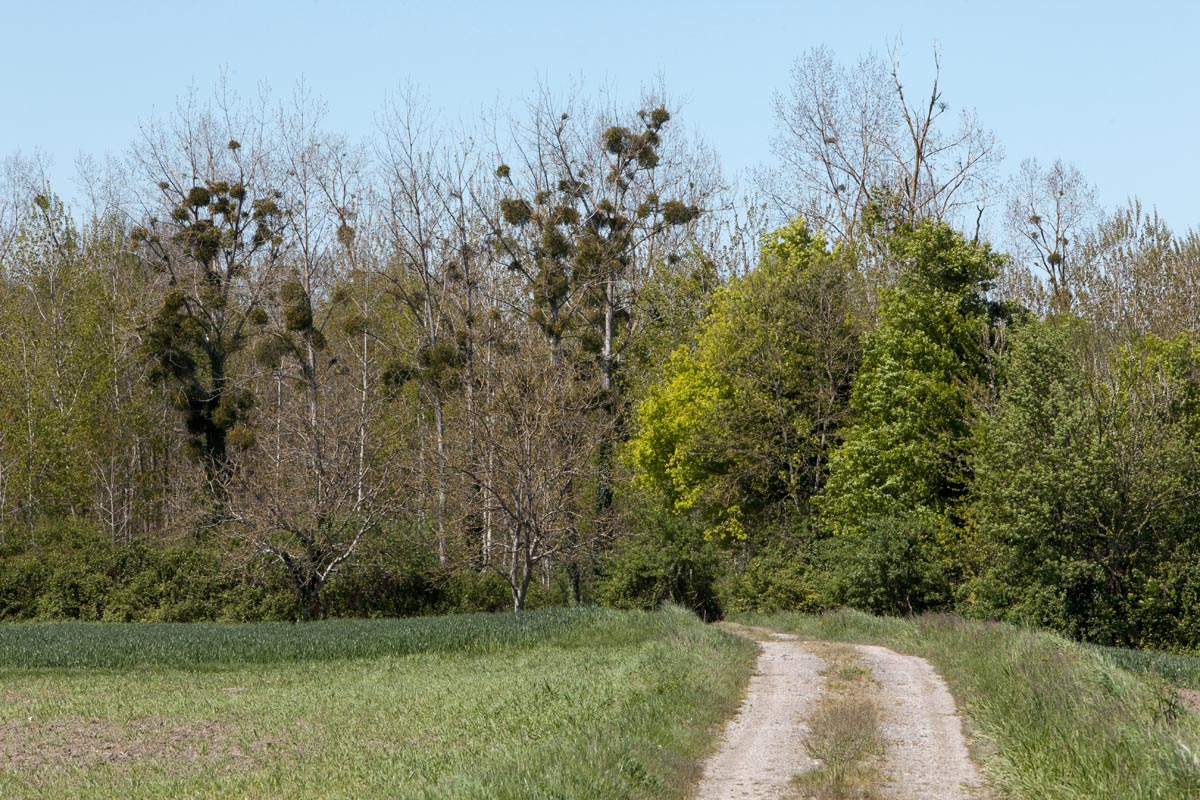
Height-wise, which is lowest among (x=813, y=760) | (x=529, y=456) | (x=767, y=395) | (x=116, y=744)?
(x=116, y=744)

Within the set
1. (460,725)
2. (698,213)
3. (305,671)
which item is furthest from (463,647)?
(698,213)

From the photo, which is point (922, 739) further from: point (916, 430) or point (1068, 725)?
point (916, 430)

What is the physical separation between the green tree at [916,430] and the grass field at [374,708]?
10.3 m

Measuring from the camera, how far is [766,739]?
1361cm

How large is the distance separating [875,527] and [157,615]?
83.7ft

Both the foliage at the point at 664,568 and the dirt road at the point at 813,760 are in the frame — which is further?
the foliage at the point at 664,568

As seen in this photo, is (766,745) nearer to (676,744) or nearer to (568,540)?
Answer: (676,744)

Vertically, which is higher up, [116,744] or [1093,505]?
[1093,505]

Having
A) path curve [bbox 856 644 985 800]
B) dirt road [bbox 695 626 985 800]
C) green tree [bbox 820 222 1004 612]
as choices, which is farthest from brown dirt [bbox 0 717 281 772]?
green tree [bbox 820 222 1004 612]

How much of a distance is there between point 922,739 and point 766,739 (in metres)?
1.83

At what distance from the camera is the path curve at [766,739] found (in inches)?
447

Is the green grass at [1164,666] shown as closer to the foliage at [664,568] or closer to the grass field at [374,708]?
the grass field at [374,708]

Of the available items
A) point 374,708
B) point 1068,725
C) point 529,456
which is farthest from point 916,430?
point 1068,725

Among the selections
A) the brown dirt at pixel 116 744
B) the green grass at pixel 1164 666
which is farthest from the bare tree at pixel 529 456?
the brown dirt at pixel 116 744
